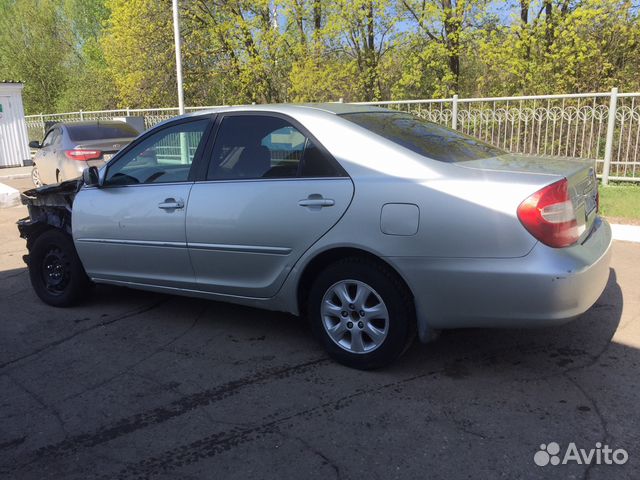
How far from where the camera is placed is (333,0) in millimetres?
16828

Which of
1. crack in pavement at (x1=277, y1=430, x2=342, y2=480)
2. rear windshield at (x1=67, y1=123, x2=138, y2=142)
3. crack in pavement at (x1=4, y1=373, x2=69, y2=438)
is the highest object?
rear windshield at (x1=67, y1=123, x2=138, y2=142)

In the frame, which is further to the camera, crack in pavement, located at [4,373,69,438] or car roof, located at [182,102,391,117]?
car roof, located at [182,102,391,117]

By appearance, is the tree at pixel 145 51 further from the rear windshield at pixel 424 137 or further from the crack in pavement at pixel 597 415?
the crack in pavement at pixel 597 415

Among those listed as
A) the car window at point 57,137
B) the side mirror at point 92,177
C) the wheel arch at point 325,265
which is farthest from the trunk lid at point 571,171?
the car window at point 57,137

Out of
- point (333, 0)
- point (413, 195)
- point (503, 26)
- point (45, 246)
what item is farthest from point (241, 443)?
point (333, 0)

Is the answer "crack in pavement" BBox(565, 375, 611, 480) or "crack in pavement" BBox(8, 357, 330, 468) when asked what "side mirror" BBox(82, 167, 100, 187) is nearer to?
"crack in pavement" BBox(8, 357, 330, 468)

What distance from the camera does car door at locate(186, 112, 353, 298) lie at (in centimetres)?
347

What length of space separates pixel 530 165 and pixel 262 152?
1.76 m

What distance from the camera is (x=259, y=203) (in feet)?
12.0

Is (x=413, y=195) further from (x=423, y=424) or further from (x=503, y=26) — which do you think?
(x=503, y=26)

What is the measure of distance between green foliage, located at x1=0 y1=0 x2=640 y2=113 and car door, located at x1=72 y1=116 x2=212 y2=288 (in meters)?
11.7

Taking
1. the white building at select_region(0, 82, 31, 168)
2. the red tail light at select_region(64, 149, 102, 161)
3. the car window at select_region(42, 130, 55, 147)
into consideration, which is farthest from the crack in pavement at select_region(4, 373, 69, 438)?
the white building at select_region(0, 82, 31, 168)

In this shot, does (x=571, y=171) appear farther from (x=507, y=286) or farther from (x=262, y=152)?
(x=262, y=152)

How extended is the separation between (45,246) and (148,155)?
1.48 meters
